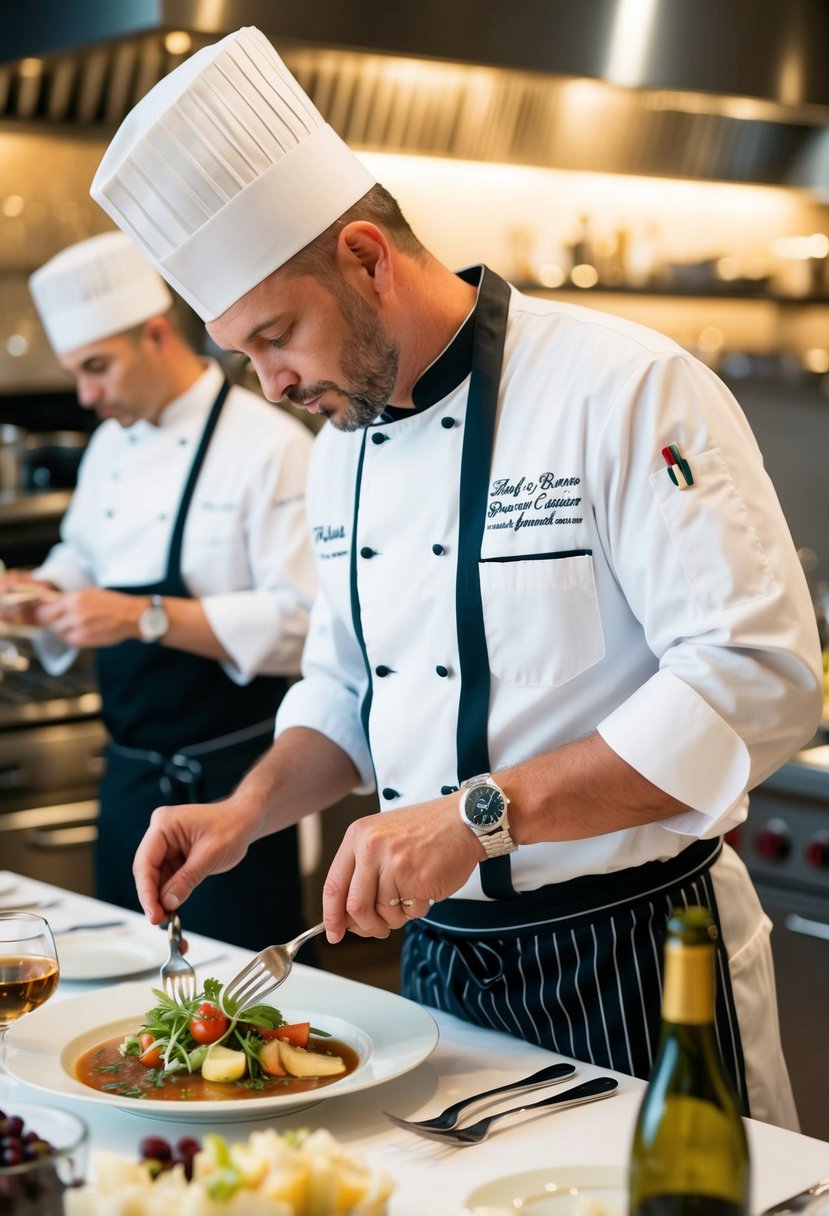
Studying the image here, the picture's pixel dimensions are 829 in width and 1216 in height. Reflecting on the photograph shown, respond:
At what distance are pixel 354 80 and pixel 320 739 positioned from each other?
3070 millimetres

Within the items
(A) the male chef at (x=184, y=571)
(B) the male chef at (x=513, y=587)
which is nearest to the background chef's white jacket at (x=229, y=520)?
(A) the male chef at (x=184, y=571)

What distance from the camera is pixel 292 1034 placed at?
139 centimetres

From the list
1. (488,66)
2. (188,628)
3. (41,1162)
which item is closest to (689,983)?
(41,1162)

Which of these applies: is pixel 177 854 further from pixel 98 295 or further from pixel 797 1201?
pixel 98 295

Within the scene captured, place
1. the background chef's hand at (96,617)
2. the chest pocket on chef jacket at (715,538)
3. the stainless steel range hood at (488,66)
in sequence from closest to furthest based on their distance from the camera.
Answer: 1. the chest pocket on chef jacket at (715,538)
2. the background chef's hand at (96,617)
3. the stainless steel range hood at (488,66)

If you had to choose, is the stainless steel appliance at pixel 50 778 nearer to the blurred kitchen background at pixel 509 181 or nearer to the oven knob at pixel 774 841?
the blurred kitchen background at pixel 509 181

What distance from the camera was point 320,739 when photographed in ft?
6.10

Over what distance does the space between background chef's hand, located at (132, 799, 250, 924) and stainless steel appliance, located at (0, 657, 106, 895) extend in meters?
2.33

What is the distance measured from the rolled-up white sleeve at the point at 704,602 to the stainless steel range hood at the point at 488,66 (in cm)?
207

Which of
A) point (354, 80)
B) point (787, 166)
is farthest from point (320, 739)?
point (787, 166)

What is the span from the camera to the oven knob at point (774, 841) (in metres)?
2.75

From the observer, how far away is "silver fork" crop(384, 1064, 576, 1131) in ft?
4.14

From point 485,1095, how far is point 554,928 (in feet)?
1.12

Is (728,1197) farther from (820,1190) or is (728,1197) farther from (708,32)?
(708,32)
